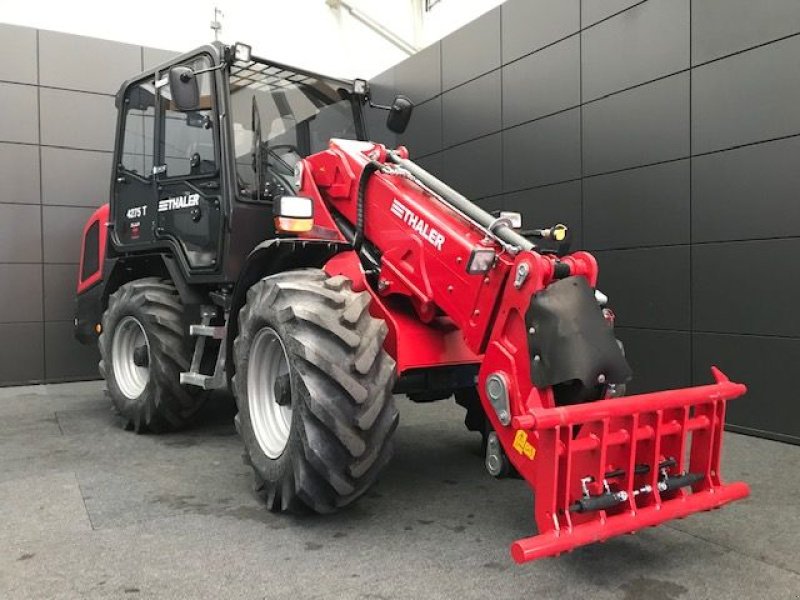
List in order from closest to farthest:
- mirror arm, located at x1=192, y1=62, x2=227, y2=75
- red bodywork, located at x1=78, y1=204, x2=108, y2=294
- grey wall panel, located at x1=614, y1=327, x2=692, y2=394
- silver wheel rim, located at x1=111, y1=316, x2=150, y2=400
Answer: mirror arm, located at x1=192, y1=62, x2=227, y2=75, silver wheel rim, located at x1=111, y1=316, x2=150, y2=400, grey wall panel, located at x1=614, y1=327, x2=692, y2=394, red bodywork, located at x1=78, y1=204, x2=108, y2=294

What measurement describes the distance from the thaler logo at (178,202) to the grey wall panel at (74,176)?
365cm

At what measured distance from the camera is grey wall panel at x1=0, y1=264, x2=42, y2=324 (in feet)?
24.7

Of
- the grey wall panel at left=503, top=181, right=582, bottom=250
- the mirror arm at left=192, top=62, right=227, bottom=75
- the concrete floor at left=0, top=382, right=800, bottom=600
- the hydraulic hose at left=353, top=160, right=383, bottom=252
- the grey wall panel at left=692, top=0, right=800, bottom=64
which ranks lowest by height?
the concrete floor at left=0, top=382, right=800, bottom=600

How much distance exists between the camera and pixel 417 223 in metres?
3.33

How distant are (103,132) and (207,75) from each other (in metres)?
4.37

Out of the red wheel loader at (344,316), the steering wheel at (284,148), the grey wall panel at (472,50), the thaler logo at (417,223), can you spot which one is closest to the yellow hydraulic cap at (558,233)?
the red wheel loader at (344,316)

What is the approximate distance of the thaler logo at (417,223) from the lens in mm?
3220

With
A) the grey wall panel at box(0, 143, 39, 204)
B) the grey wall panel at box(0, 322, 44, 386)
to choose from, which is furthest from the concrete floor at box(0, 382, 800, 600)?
the grey wall panel at box(0, 143, 39, 204)

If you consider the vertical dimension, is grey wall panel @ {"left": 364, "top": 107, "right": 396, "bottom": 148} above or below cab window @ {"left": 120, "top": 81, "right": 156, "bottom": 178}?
above

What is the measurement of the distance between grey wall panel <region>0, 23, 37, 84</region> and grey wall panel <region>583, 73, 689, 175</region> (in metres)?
6.34

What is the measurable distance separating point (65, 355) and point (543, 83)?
6.34 m

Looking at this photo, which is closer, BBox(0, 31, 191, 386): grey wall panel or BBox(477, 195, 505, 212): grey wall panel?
BBox(477, 195, 505, 212): grey wall panel

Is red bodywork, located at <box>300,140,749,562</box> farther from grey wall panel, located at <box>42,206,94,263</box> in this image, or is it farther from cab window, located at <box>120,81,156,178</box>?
grey wall panel, located at <box>42,206,94,263</box>

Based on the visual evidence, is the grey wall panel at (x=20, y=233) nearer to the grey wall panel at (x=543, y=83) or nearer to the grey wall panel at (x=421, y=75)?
the grey wall panel at (x=421, y=75)
